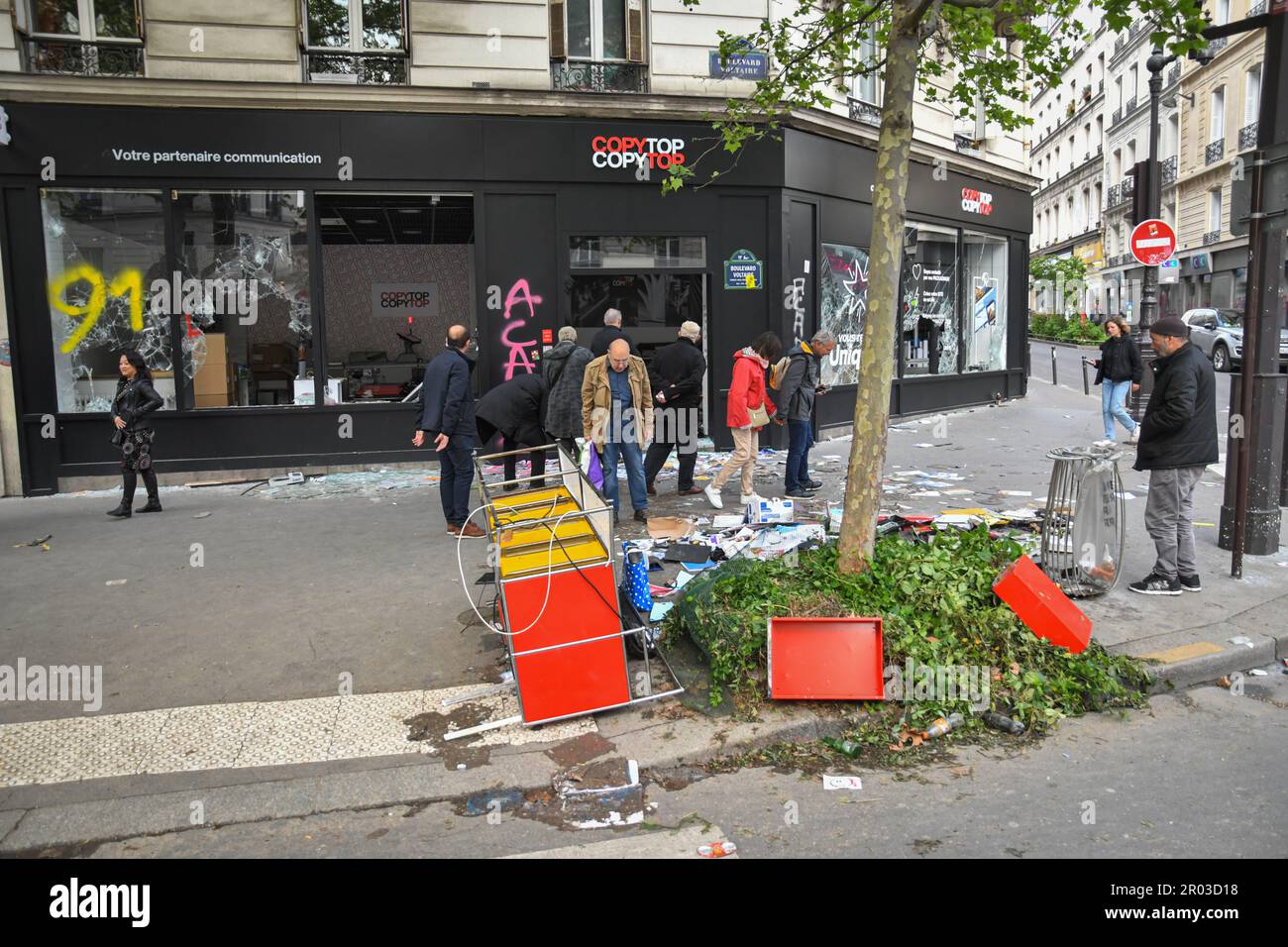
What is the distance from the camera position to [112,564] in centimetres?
831

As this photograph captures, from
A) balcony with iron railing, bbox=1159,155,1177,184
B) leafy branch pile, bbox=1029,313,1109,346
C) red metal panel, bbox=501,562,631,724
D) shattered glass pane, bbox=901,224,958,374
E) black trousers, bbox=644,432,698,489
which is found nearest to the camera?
red metal panel, bbox=501,562,631,724

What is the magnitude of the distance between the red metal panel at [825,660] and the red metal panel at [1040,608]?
Answer: 104 cm

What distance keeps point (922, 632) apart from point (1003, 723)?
635mm

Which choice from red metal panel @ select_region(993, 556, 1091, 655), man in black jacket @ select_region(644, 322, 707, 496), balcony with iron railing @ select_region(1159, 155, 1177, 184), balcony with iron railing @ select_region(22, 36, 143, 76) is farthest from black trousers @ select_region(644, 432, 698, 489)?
balcony with iron railing @ select_region(1159, 155, 1177, 184)

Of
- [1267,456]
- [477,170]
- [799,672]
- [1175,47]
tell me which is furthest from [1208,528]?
[477,170]

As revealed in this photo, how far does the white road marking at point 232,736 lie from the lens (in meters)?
4.68

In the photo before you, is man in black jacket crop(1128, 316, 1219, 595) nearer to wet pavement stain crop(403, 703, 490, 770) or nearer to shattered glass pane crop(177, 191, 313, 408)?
wet pavement stain crop(403, 703, 490, 770)

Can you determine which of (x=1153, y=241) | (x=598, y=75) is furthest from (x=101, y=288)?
(x=1153, y=241)

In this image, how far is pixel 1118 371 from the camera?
530 inches

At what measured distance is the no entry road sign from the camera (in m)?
14.9

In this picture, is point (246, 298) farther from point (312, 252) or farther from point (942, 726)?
point (942, 726)

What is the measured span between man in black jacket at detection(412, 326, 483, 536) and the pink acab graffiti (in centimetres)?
354

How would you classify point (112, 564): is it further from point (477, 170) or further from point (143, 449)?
point (477, 170)

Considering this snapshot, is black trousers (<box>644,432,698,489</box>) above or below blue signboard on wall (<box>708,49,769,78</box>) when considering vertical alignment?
below
